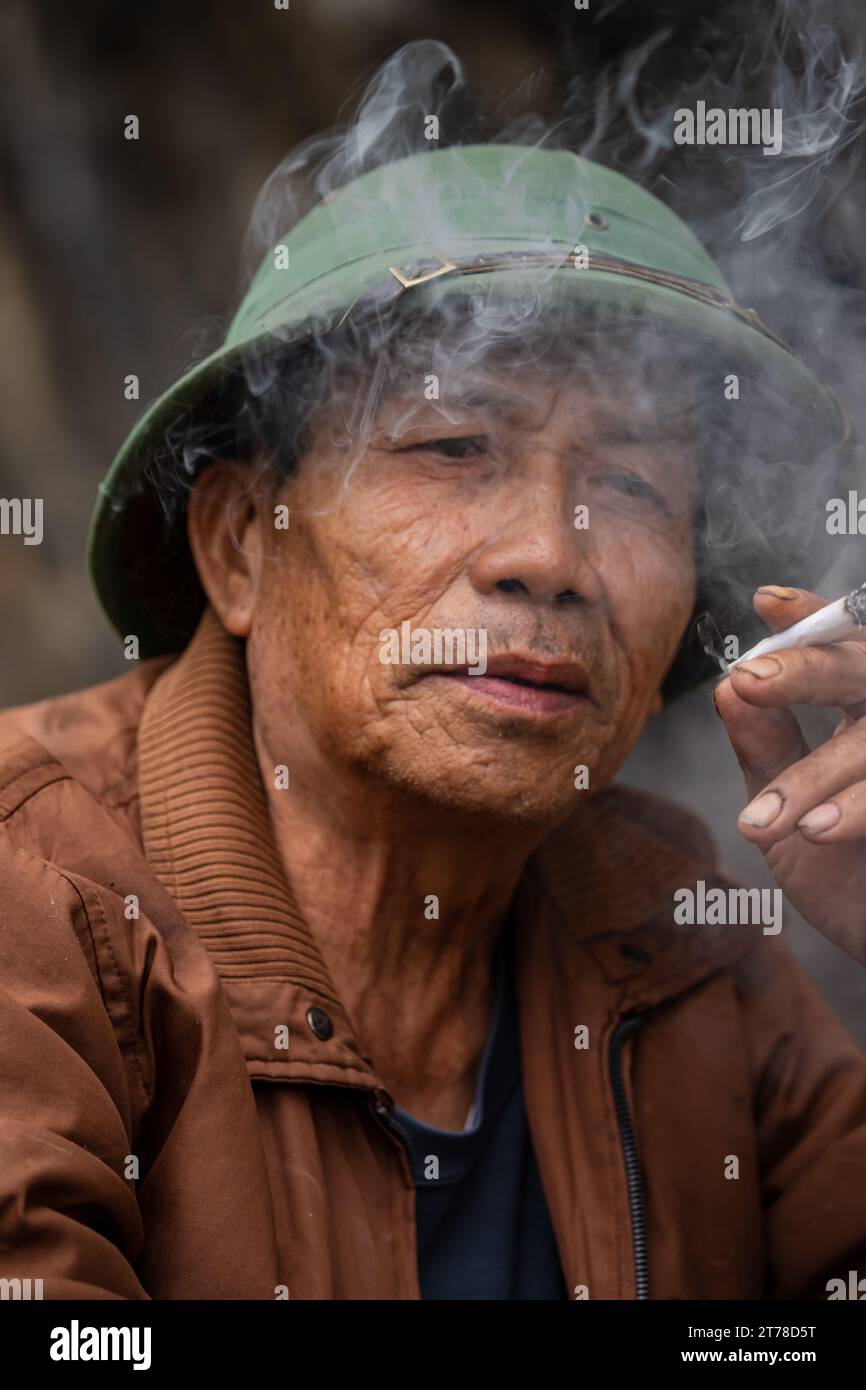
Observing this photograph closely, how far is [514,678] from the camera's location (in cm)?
217

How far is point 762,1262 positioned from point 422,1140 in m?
0.66

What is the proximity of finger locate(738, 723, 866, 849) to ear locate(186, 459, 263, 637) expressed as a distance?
1015 mm

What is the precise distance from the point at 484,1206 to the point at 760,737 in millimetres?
924

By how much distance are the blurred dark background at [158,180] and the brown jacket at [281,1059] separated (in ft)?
3.46

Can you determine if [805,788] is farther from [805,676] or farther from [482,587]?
[482,587]

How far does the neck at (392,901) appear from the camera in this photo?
91.9 inches

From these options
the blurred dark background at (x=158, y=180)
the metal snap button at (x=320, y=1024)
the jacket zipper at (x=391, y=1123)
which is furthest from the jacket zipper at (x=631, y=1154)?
the blurred dark background at (x=158, y=180)

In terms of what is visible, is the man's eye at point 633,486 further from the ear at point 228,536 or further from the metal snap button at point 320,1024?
the metal snap button at point 320,1024

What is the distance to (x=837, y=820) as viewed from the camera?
1788 millimetres

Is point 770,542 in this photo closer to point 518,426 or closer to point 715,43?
point 518,426

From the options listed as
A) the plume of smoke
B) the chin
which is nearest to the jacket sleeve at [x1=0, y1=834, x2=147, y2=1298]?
the chin

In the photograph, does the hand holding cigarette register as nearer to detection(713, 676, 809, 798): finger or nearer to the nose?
detection(713, 676, 809, 798): finger

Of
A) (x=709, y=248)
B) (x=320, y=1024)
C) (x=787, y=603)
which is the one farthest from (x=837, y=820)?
(x=709, y=248)
